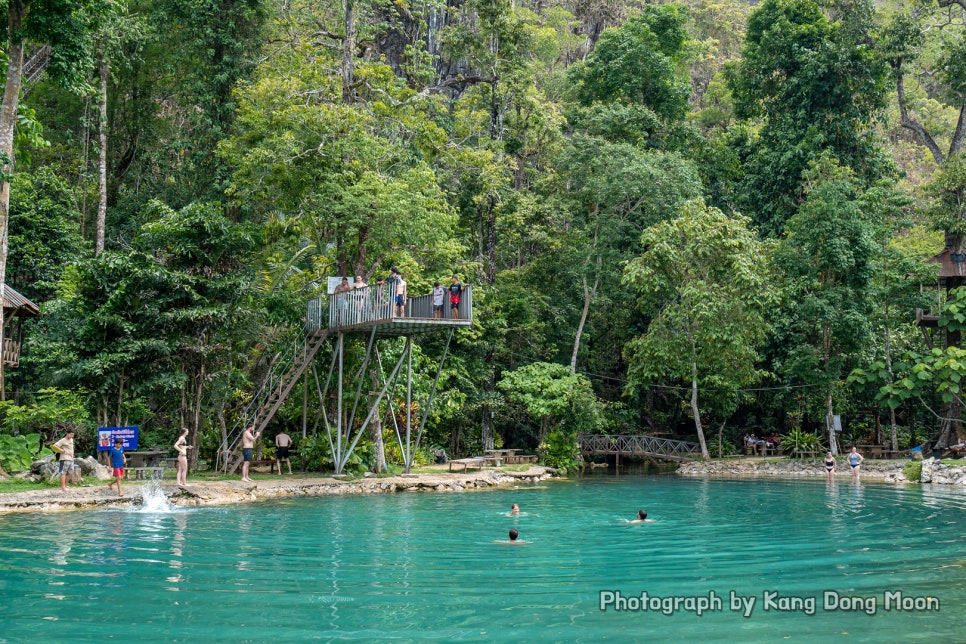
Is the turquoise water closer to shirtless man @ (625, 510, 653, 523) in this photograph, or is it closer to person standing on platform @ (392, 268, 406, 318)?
shirtless man @ (625, 510, 653, 523)

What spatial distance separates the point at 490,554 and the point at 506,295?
86.5 feet

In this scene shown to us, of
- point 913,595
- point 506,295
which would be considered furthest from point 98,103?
point 913,595

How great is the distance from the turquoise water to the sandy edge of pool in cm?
114

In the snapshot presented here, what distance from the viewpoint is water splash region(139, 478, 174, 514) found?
18.9m

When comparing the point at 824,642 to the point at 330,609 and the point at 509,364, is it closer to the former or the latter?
the point at 330,609

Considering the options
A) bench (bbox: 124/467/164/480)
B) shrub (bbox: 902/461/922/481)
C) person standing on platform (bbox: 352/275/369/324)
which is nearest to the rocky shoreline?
shrub (bbox: 902/461/922/481)

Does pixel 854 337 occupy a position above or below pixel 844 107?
below

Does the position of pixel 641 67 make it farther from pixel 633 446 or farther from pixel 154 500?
pixel 154 500

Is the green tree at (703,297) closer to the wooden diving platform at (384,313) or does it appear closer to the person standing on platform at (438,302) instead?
the wooden diving platform at (384,313)

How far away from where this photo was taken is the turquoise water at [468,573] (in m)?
8.46

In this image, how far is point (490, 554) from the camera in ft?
43.6

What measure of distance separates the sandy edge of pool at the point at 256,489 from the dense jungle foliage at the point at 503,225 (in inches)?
135

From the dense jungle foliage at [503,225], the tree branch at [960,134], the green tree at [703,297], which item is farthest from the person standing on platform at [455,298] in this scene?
the tree branch at [960,134]

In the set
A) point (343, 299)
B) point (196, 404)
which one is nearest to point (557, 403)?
point (343, 299)
